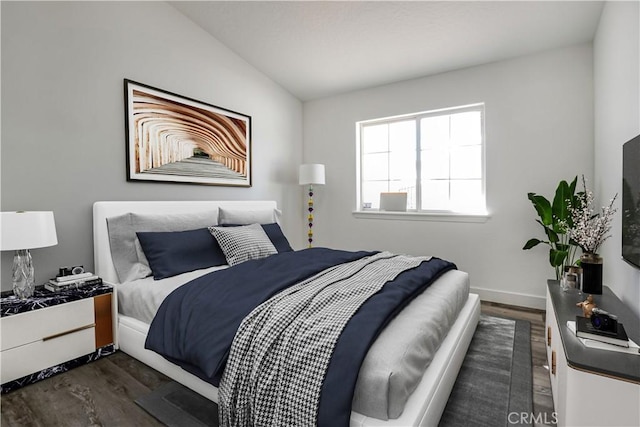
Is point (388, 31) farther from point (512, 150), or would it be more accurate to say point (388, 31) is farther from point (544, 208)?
point (544, 208)

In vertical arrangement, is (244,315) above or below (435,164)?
below

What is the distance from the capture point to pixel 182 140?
3.14m

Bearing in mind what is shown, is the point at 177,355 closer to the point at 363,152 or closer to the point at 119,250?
the point at 119,250

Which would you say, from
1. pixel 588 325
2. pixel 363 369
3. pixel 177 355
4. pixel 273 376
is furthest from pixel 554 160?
pixel 177 355

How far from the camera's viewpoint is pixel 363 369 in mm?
1202

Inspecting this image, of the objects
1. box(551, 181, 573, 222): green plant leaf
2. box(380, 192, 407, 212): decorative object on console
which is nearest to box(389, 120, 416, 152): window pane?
box(380, 192, 407, 212): decorative object on console

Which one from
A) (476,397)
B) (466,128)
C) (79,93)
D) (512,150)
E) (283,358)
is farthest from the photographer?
(466,128)

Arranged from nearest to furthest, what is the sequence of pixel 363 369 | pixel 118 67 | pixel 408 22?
pixel 363 369 → pixel 118 67 → pixel 408 22

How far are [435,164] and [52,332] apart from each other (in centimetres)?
385

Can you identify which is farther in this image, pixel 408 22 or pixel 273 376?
pixel 408 22

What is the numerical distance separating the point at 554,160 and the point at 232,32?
351 cm

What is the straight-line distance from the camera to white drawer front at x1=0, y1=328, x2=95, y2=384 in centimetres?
180

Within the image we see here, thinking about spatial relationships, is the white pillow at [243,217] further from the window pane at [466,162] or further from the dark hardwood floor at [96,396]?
the window pane at [466,162]

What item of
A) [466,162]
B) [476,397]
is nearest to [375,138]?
[466,162]
